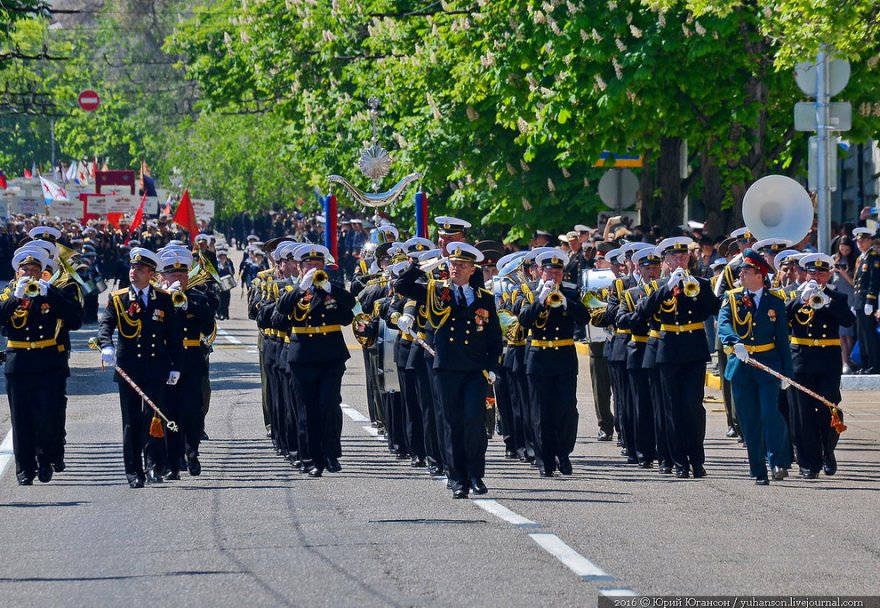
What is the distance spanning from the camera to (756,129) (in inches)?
1126

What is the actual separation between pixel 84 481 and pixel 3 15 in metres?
19.4

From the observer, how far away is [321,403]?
16.2m

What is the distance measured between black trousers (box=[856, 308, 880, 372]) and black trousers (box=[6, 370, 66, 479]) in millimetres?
10919

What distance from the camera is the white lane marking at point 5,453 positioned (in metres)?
17.1

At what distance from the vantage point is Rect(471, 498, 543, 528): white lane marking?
12.6 m

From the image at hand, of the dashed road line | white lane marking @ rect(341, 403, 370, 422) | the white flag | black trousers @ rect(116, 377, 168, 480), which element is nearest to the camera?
the dashed road line

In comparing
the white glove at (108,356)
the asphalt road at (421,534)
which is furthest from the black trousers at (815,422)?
the white glove at (108,356)

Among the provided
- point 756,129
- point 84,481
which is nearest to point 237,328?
point 756,129

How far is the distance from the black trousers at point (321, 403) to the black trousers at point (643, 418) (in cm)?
246

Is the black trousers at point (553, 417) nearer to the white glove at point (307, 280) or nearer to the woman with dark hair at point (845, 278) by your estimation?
the white glove at point (307, 280)

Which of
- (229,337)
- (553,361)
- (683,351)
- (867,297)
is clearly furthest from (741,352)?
(229,337)

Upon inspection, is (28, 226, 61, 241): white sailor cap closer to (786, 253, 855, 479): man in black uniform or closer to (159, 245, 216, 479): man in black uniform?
(159, 245, 216, 479): man in black uniform

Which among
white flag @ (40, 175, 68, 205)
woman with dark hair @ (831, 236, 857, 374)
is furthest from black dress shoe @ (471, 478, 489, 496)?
white flag @ (40, 175, 68, 205)

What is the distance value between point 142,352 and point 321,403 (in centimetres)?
160
